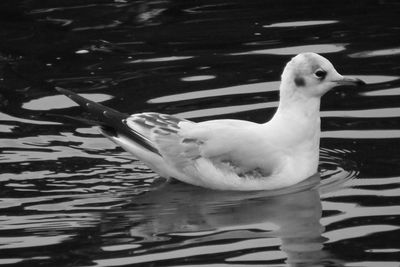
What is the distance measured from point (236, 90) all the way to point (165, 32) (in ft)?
7.52

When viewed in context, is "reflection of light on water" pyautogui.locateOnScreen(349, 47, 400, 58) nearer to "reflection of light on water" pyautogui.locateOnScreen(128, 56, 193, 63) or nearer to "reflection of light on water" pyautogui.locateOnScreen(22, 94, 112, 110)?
"reflection of light on water" pyautogui.locateOnScreen(128, 56, 193, 63)

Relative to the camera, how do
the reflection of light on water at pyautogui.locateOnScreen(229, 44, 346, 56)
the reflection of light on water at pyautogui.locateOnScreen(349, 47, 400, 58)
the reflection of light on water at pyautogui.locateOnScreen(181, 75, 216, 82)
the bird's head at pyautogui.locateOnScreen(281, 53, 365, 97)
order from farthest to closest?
the reflection of light on water at pyautogui.locateOnScreen(229, 44, 346, 56) → the reflection of light on water at pyautogui.locateOnScreen(349, 47, 400, 58) → the reflection of light on water at pyautogui.locateOnScreen(181, 75, 216, 82) → the bird's head at pyautogui.locateOnScreen(281, 53, 365, 97)

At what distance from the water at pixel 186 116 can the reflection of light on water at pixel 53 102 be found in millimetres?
21

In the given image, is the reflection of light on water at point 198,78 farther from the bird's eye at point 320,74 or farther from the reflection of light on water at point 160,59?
the bird's eye at point 320,74

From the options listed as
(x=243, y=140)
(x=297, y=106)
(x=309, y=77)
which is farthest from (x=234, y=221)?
(x=309, y=77)

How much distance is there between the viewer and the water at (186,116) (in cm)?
993

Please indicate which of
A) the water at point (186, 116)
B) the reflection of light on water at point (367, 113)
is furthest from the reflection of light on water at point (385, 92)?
the reflection of light on water at point (367, 113)

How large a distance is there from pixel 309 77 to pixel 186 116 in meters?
1.83

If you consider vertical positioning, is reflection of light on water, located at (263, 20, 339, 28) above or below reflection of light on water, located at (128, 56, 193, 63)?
above

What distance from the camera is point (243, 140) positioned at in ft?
36.9

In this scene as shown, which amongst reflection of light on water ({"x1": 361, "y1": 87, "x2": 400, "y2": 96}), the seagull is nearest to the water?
reflection of light on water ({"x1": 361, "y1": 87, "x2": 400, "y2": 96})

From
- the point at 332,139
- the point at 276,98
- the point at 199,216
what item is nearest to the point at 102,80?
the point at 276,98

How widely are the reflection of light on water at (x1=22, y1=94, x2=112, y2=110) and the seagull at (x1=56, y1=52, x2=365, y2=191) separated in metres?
1.74

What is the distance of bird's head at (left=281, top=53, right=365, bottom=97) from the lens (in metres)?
11.4
